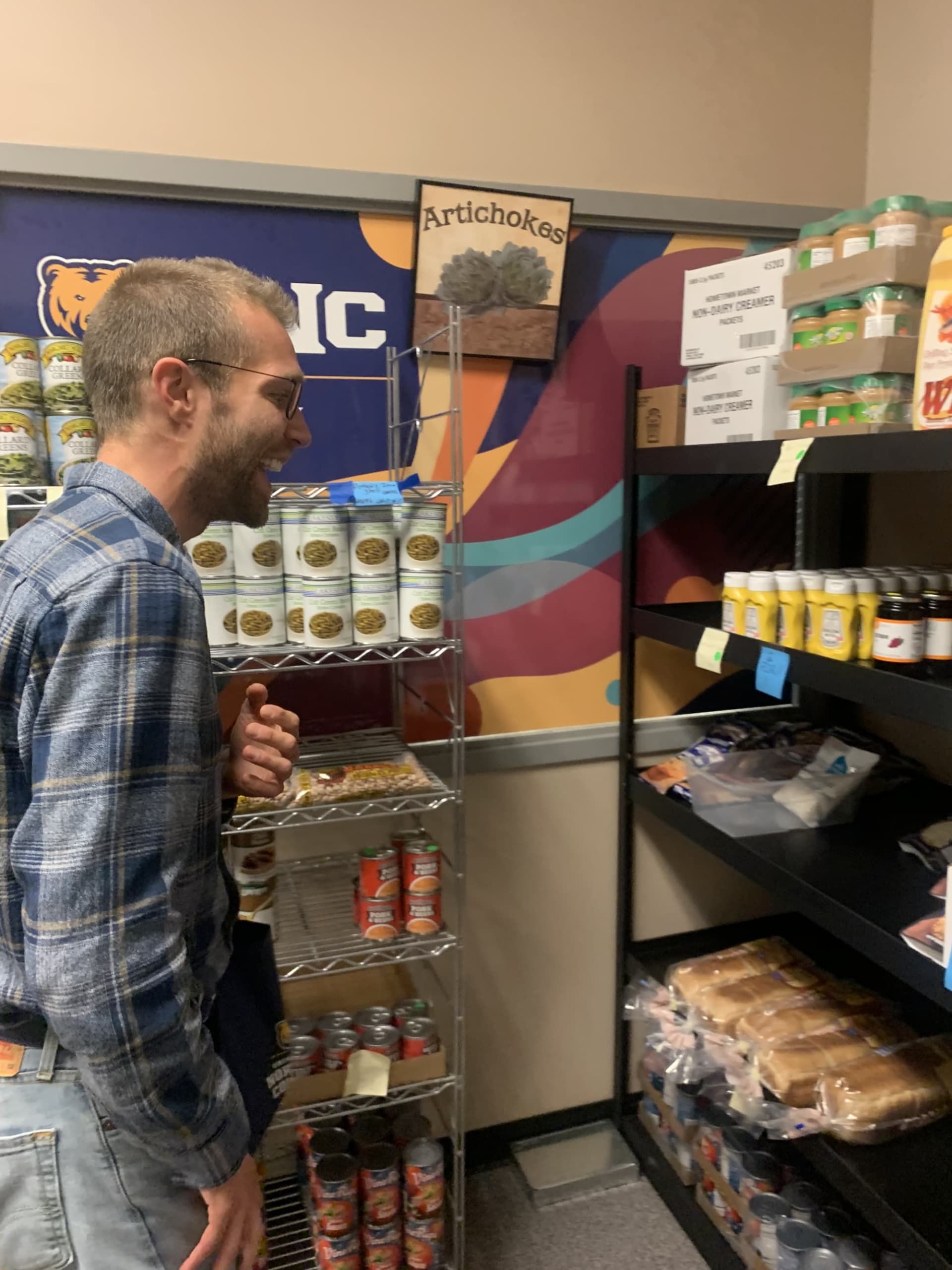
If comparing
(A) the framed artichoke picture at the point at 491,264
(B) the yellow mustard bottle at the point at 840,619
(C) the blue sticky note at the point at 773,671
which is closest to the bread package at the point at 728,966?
(C) the blue sticky note at the point at 773,671

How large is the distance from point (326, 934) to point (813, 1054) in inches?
38.4

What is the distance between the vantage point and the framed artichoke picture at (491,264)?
6.23 ft

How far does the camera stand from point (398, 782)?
67.8 inches

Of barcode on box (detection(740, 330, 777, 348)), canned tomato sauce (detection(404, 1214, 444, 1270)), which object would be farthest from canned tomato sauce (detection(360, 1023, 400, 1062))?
barcode on box (detection(740, 330, 777, 348))

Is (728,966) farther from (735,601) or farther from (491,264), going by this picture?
(491,264)

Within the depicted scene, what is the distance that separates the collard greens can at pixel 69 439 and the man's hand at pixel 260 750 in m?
0.51

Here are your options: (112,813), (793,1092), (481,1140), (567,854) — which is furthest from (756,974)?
(112,813)

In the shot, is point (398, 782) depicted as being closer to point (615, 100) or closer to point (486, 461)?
point (486, 461)

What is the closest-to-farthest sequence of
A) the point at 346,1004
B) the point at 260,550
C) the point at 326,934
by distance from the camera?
1. the point at 260,550
2. the point at 326,934
3. the point at 346,1004

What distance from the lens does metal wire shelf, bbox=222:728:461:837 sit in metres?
1.62

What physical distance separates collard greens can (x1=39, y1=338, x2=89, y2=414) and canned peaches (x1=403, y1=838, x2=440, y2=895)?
99 centimetres

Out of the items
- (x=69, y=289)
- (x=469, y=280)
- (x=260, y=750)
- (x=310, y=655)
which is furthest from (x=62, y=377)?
(x=469, y=280)

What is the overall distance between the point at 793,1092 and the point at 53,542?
5.01ft

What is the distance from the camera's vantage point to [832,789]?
1.83 m
